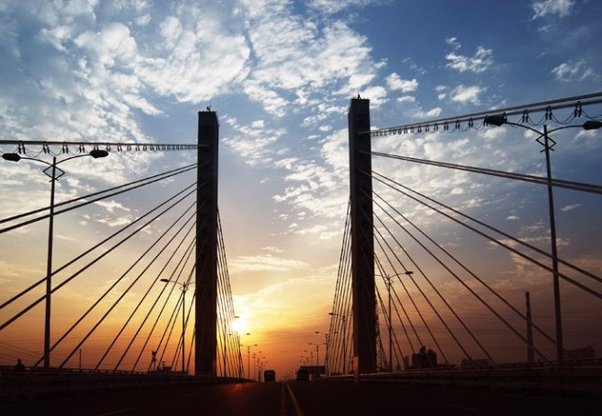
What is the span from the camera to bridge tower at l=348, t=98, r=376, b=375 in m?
40.6

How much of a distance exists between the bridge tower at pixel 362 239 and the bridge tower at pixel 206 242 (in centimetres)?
957

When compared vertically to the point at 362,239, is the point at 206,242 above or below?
above

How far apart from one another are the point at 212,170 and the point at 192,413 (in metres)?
31.4

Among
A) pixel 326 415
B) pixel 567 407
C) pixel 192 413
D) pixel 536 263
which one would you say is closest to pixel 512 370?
pixel 536 263

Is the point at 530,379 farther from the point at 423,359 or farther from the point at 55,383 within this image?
the point at 423,359

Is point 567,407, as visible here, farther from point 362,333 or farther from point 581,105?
point 362,333

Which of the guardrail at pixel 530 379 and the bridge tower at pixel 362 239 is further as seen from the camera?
the bridge tower at pixel 362 239

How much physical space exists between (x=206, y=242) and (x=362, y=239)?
10768 millimetres

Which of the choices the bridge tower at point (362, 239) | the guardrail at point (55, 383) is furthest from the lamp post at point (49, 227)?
the bridge tower at point (362, 239)

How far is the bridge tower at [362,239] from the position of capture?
133 feet

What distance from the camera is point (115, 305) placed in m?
30.2

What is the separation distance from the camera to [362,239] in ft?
136

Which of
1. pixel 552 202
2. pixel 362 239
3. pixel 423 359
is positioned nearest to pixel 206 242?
pixel 362 239

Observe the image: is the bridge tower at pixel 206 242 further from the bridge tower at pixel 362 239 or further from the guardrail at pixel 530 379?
the guardrail at pixel 530 379
